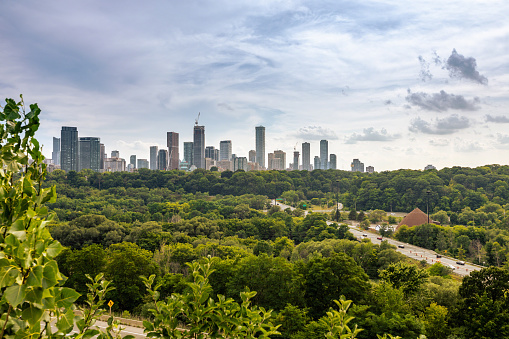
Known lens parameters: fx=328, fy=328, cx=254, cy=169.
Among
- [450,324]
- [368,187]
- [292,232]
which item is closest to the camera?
[450,324]

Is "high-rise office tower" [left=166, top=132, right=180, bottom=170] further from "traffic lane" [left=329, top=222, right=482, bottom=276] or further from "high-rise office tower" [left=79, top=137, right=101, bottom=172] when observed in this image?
"traffic lane" [left=329, top=222, right=482, bottom=276]

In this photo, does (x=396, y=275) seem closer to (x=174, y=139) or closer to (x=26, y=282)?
(x=26, y=282)

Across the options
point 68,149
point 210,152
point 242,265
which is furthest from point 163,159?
point 242,265

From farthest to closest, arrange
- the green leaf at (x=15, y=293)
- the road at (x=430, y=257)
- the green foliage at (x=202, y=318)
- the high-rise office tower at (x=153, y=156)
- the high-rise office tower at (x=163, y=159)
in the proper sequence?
1. the high-rise office tower at (x=153, y=156)
2. the high-rise office tower at (x=163, y=159)
3. the road at (x=430, y=257)
4. the green foliage at (x=202, y=318)
5. the green leaf at (x=15, y=293)

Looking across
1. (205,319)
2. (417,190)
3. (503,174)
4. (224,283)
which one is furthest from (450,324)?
(503,174)

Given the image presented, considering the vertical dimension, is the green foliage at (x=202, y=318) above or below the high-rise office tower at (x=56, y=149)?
below

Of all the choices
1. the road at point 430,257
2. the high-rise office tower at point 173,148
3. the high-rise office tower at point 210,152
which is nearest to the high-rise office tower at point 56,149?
the high-rise office tower at point 173,148

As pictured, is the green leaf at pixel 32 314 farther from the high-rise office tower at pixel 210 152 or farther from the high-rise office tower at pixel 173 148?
the high-rise office tower at pixel 210 152

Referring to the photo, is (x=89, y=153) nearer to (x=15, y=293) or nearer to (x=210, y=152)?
(x=210, y=152)
